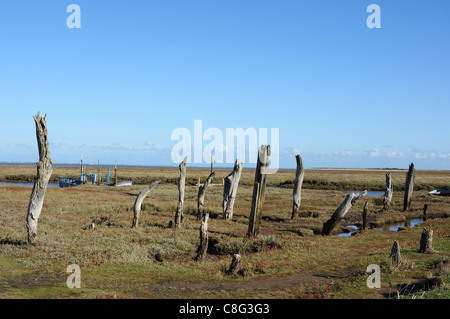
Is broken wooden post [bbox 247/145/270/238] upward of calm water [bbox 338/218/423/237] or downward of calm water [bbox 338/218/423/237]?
upward

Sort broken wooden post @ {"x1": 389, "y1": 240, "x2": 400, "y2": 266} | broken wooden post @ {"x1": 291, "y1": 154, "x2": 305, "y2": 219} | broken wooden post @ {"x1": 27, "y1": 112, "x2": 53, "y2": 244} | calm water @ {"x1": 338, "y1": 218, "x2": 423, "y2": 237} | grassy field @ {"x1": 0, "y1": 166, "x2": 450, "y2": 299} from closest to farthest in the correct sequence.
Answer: grassy field @ {"x1": 0, "y1": 166, "x2": 450, "y2": 299} → broken wooden post @ {"x1": 389, "y1": 240, "x2": 400, "y2": 266} → broken wooden post @ {"x1": 27, "y1": 112, "x2": 53, "y2": 244} → calm water @ {"x1": 338, "y1": 218, "x2": 423, "y2": 237} → broken wooden post @ {"x1": 291, "y1": 154, "x2": 305, "y2": 219}

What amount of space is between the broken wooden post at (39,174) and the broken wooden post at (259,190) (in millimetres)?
11020

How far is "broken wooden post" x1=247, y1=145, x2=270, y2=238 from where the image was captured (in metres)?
22.6

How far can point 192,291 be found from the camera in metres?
12.9

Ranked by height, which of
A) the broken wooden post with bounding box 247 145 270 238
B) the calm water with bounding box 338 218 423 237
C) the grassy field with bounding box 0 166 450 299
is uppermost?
the broken wooden post with bounding box 247 145 270 238

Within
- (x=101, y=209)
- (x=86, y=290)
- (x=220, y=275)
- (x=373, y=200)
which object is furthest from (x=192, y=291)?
(x=373, y=200)

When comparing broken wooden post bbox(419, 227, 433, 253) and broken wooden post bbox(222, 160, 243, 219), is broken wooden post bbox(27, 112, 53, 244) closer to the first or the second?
broken wooden post bbox(222, 160, 243, 219)

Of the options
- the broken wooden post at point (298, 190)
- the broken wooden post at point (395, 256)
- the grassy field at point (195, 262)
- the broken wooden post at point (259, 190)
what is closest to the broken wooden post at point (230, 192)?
the grassy field at point (195, 262)

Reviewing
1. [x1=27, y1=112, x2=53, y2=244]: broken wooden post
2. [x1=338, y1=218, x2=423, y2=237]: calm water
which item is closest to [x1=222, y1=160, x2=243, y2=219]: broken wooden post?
[x1=338, y1=218, x2=423, y2=237]: calm water

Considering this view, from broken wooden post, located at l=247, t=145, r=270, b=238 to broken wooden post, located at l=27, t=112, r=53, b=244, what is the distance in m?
11.0

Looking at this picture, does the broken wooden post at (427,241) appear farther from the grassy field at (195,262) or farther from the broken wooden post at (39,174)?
the broken wooden post at (39,174)

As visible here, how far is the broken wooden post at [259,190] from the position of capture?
2261 cm

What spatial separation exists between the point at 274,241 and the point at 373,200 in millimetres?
28678

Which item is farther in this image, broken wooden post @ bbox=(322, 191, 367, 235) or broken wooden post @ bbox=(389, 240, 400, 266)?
broken wooden post @ bbox=(322, 191, 367, 235)
